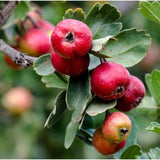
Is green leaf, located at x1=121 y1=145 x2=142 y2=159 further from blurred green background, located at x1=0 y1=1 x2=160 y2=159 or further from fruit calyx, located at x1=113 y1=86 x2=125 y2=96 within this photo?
blurred green background, located at x1=0 y1=1 x2=160 y2=159

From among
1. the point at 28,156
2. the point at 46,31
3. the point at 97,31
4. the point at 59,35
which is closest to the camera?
the point at 59,35

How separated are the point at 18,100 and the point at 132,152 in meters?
1.88

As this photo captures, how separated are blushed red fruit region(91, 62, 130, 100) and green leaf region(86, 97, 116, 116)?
0.02 m

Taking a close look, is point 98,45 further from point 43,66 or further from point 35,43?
point 35,43

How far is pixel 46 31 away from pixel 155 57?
5.37 feet

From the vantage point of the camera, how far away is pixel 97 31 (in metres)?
0.92

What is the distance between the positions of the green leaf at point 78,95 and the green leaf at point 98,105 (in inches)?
0.8

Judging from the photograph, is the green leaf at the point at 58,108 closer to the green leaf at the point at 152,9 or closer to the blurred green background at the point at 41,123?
the green leaf at the point at 152,9

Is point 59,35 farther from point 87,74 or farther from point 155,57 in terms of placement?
point 155,57

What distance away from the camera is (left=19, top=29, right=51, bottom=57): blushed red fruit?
152 cm

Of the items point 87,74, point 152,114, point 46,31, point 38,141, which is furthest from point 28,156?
point 87,74

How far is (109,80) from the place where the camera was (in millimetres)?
851

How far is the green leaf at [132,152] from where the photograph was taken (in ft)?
3.22

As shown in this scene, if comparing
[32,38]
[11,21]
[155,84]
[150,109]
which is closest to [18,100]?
[32,38]
